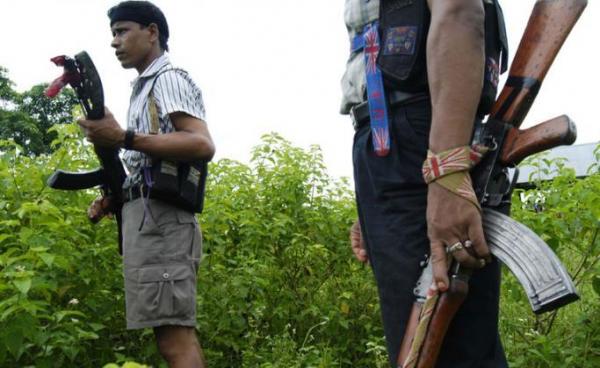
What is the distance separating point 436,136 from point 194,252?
1.77 m

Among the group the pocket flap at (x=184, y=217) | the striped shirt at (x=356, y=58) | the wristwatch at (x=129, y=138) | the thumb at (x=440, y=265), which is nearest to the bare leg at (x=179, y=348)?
the pocket flap at (x=184, y=217)

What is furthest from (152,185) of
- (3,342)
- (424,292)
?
(424,292)

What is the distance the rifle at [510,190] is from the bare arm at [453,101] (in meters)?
0.06

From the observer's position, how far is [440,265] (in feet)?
5.31

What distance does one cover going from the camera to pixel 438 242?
1.62 metres

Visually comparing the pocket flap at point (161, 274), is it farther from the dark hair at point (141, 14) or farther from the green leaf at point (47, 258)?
the dark hair at point (141, 14)

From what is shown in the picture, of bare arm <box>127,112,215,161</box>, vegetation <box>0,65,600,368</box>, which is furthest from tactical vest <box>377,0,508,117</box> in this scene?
vegetation <box>0,65,600,368</box>

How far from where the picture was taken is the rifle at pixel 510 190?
5.26 feet

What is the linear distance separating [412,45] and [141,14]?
203cm

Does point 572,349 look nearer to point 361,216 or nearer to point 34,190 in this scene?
point 361,216

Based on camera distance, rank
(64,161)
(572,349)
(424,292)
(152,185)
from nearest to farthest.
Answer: (424,292)
(152,185)
(572,349)
(64,161)

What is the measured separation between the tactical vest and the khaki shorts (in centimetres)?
157

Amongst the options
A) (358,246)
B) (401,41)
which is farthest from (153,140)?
(401,41)

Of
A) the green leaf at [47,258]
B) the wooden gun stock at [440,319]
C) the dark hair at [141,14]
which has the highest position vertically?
the dark hair at [141,14]
